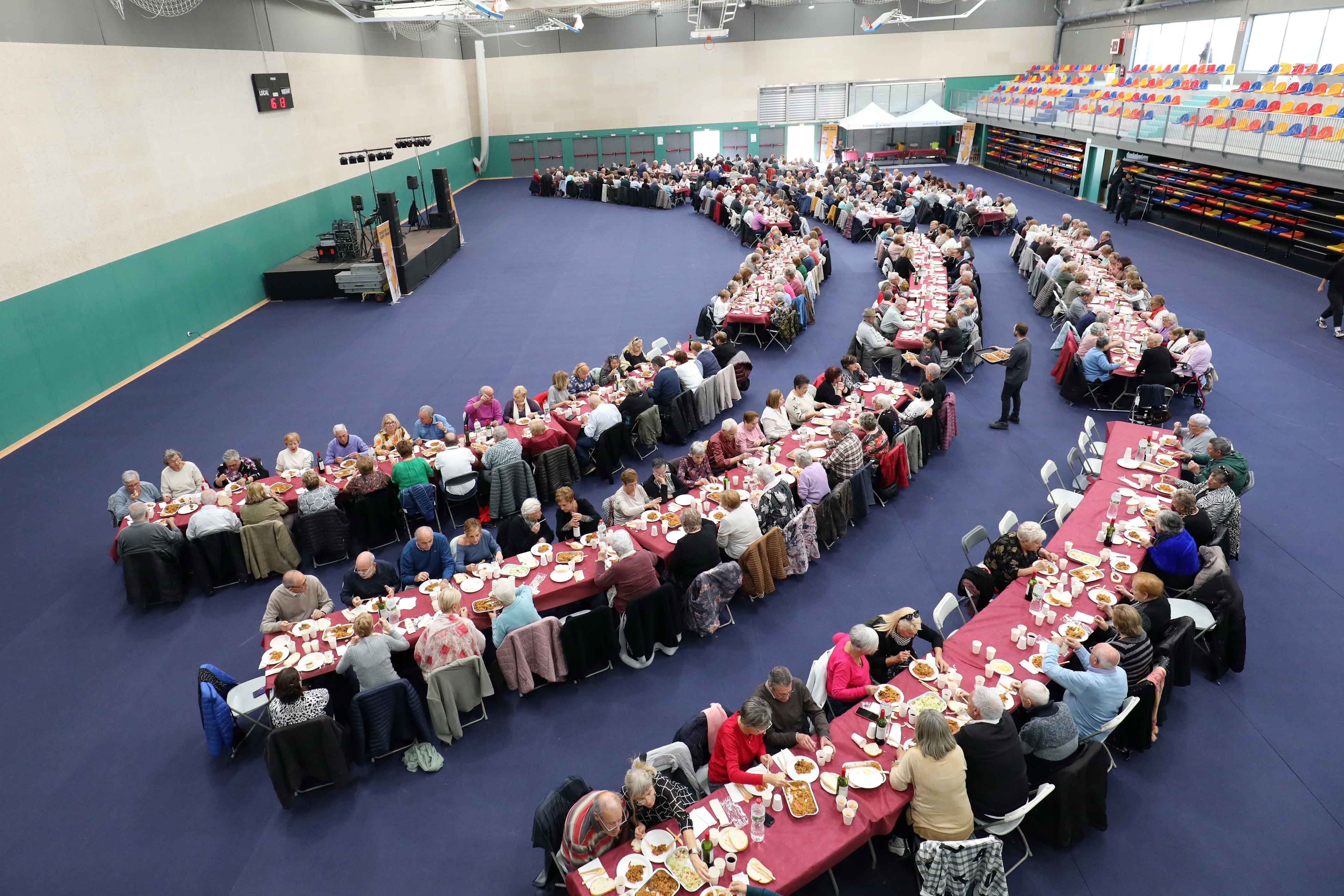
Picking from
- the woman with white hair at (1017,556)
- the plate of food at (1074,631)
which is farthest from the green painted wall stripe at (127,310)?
the plate of food at (1074,631)

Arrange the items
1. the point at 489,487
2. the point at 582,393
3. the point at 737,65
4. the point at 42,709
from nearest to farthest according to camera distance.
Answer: the point at 42,709
the point at 489,487
the point at 582,393
the point at 737,65

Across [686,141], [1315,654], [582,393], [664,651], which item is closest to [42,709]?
[664,651]

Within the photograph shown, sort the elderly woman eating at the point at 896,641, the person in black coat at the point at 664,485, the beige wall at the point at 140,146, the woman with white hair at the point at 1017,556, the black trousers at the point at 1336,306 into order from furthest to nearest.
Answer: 1. the black trousers at the point at 1336,306
2. the beige wall at the point at 140,146
3. the person in black coat at the point at 664,485
4. the woman with white hair at the point at 1017,556
5. the elderly woman eating at the point at 896,641

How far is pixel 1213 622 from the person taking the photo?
6363 mm

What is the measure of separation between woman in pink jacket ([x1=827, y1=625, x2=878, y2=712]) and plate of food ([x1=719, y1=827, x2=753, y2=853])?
153 cm

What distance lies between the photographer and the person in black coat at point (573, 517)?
8.08 meters

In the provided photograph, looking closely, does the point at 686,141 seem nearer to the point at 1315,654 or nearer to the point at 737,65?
the point at 737,65

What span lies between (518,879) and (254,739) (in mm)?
2729

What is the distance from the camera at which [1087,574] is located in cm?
665

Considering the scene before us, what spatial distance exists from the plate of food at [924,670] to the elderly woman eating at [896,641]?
206 millimetres

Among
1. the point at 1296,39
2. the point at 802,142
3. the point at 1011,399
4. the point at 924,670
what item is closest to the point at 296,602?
the point at 924,670

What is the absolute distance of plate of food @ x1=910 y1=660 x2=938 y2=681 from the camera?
5633 mm

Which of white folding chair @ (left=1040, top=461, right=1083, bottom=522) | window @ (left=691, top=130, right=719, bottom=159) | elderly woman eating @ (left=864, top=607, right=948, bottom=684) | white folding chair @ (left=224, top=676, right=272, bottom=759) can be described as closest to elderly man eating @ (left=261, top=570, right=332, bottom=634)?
white folding chair @ (left=224, top=676, right=272, bottom=759)

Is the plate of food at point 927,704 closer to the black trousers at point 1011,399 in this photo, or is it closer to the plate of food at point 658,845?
the plate of food at point 658,845
